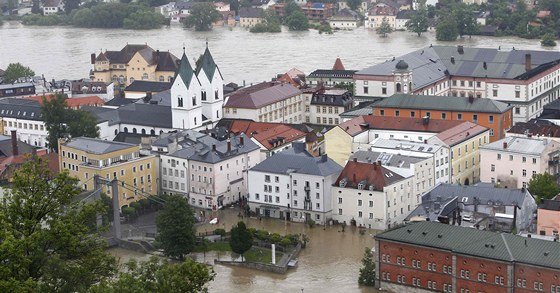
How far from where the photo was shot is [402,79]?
1087 inches

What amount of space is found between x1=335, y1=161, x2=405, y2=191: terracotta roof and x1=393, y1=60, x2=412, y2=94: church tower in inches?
303

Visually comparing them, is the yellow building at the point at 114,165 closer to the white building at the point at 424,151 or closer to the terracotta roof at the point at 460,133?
the white building at the point at 424,151

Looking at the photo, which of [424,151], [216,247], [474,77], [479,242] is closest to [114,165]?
[216,247]

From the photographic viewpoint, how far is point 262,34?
48.2m

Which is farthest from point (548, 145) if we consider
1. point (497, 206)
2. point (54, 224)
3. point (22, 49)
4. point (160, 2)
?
point (160, 2)

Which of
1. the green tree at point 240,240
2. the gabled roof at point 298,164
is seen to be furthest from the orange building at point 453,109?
the green tree at point 240,240

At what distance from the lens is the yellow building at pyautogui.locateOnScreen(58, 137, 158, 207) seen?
21297 millimetres

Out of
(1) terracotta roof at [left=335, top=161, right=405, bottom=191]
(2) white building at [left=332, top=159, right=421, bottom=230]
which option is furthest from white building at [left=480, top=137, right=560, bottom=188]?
(1) terracotta roof at [left=335, top=161, right=405, bottom=191]

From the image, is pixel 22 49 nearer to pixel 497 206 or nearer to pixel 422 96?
pixel 422 96

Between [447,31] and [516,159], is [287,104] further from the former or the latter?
[447,31]

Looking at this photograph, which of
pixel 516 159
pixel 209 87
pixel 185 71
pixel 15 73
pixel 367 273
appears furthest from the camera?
pixel 15 73

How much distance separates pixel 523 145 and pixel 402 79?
6.62m

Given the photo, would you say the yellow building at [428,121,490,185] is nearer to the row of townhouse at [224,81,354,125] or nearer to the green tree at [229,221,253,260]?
the row of townhouse at [224,81,354,125]

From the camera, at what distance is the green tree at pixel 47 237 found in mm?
10008
